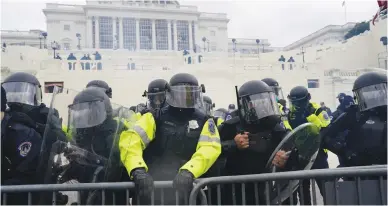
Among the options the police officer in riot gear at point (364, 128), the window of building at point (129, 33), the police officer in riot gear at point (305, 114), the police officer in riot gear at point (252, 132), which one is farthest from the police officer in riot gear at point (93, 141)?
the window of building at point (129, 33)

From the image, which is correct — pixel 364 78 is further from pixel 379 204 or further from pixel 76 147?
pixel 76 147

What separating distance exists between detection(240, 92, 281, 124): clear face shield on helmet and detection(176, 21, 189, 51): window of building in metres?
59.3

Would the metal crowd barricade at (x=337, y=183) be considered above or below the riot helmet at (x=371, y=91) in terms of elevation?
below

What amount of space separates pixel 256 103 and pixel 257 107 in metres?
0.04

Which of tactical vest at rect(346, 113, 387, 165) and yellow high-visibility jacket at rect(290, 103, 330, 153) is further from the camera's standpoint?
yellow high-visibility jacket at rect(290, 103, 330, 153)

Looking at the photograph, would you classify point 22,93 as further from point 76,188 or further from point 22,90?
point 76,188

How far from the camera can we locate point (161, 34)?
62.4 m

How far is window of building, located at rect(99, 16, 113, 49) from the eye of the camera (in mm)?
59125

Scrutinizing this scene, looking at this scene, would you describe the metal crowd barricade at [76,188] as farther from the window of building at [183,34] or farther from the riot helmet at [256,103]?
the window of building at [183,34]

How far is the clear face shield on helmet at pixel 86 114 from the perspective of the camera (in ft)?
10.9

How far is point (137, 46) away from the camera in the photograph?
59812 mm

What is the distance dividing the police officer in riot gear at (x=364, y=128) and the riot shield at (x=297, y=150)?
438 millimetres

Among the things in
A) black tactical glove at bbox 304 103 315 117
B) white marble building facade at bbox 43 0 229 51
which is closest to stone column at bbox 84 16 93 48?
white marble building facade at bbox 43 0 229 51

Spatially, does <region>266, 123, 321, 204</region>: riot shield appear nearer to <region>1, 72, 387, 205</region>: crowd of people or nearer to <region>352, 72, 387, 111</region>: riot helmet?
<region>1, 72, 387, 205</region>: crowd of people
